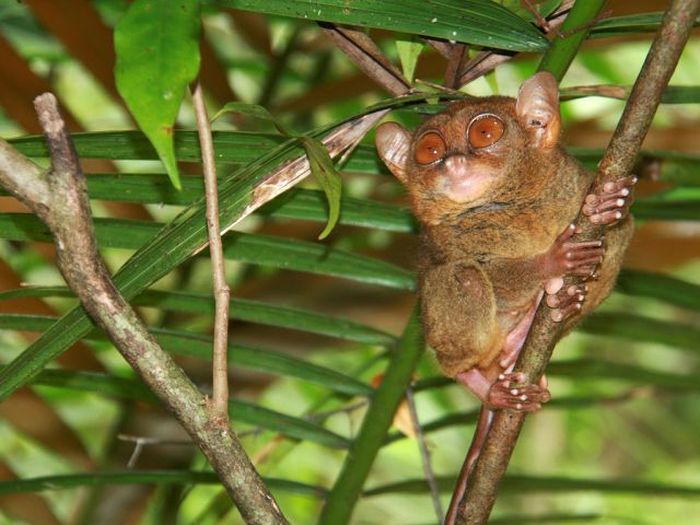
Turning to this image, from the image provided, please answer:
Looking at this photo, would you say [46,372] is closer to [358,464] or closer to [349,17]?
[358,464]

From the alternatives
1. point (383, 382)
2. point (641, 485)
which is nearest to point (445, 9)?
point (383, 382)

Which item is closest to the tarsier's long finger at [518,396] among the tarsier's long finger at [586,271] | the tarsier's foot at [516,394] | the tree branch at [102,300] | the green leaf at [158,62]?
the tarsier's foot at [516,394]

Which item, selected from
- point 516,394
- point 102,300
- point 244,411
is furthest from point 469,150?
point 102,300

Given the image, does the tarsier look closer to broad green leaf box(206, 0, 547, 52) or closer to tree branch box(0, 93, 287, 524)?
broad green leaf box(206, 0, 547, 52)

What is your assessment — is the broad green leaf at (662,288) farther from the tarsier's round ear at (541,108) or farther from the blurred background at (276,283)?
the tarsier's round ear at (541,108)

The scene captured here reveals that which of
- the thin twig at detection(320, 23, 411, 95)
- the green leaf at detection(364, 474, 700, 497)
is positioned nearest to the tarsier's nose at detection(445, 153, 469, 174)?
the thin twig at detection(320, 23, 411, 95)

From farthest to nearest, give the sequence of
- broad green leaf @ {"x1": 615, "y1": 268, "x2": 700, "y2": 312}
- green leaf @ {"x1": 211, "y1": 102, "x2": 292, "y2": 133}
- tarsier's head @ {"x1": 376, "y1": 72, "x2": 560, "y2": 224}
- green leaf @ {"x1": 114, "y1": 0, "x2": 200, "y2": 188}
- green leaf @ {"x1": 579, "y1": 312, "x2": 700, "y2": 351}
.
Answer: green leaf @ {"x1": 579, "y1": 312, "x2": 700, "y2": 351}
broad green leaf @ {"x1": 615, "y1": 268, "x2": 700, "y2": 312}
tarsier's head @ {"x1": 376, "y1": 72, "x2": 560, "y2": 224}
green leaf @ {"x1": 211, "y1": 102, "x2": 292, "y2": 133}
green leaf @ {"x1": 114, "y1": 0, "x2": 200, "y2": 188}
